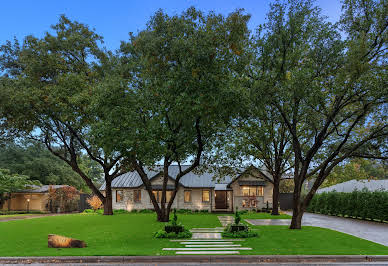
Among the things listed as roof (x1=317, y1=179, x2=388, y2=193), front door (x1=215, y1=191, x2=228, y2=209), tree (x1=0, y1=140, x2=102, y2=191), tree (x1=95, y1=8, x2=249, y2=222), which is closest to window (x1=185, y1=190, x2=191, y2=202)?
front door (x1=215, y1=191, x2=228, y2=209)

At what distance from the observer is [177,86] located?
13.0 m

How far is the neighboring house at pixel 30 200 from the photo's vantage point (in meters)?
34.1

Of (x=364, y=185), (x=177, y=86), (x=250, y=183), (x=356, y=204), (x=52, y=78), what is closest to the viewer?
(x=177, y=86)

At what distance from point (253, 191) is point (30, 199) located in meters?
26.3

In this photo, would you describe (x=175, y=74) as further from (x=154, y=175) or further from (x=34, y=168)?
(x=34, y=168)

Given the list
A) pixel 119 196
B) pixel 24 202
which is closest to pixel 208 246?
pixel 119 196

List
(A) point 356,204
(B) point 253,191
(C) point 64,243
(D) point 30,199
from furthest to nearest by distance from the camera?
(D) point 30,199, (B) point 253,191, (A) point 356,204, (C) point 64,243

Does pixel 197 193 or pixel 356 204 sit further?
pixel 197 193

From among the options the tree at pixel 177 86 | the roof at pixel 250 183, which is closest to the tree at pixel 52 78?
the tree at pixel 177 86

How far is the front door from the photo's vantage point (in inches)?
1362

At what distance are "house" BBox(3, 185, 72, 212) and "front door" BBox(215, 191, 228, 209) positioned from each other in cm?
1808

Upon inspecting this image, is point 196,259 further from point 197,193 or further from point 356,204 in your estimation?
point 197,193

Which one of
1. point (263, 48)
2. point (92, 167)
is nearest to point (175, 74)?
point (263, 48)

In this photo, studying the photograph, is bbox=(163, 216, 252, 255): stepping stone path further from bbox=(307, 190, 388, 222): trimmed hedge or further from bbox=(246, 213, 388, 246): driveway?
bbox=(307, 190, 388, 222): trimmed hedge
